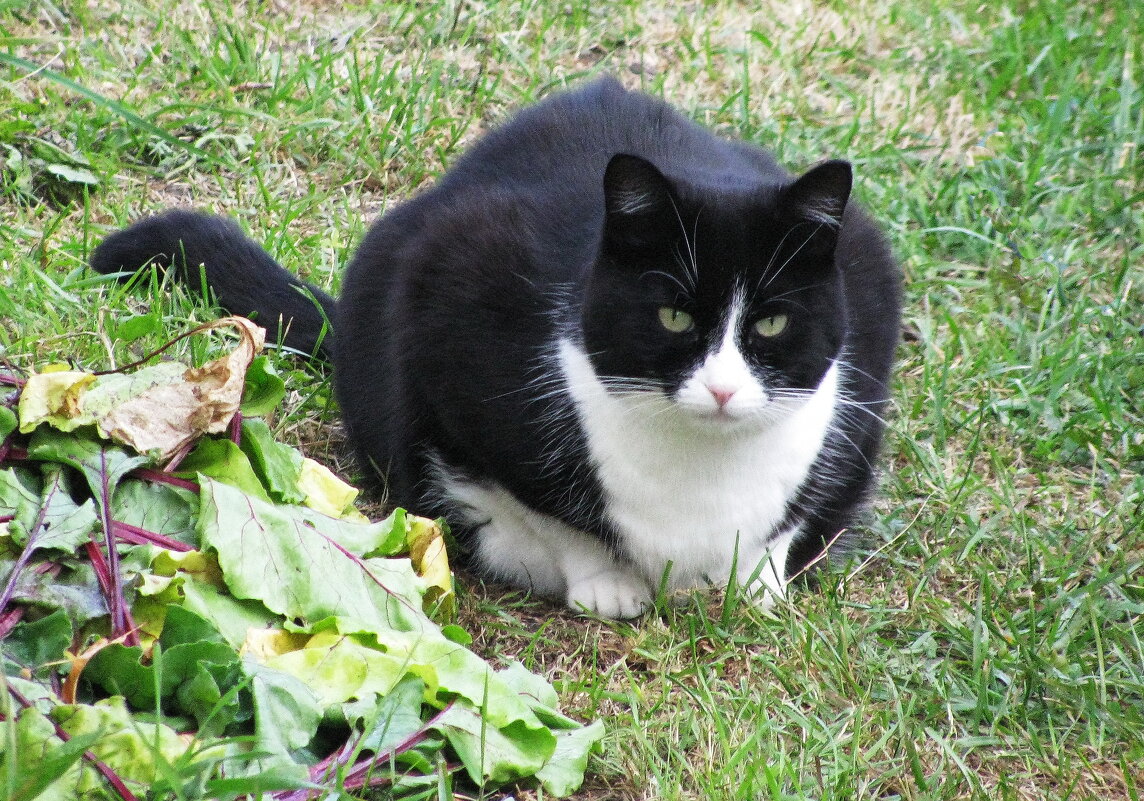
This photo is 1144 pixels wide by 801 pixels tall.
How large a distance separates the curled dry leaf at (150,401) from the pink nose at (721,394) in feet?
2.55

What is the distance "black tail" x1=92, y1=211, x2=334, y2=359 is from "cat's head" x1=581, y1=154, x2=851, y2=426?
95 centimetres

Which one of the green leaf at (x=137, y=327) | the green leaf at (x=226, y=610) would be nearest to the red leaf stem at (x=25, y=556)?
the green leaf at (x=226, y=610)

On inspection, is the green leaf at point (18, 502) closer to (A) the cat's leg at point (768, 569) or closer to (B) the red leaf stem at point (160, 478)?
(B) the red leaf stem at point (160, 478)

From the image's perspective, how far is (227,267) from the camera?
2.80 m

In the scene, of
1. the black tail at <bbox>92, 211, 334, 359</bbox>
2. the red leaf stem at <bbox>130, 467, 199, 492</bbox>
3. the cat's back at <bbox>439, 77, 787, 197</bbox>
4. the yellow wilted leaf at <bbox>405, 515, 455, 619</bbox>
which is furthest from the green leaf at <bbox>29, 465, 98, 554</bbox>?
the cat's back at <bbox>439, 77, 787, 197</bbox>

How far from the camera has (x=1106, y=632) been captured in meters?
2.29

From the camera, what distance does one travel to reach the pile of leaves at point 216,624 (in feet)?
5.27

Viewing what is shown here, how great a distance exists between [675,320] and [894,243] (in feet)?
5.24

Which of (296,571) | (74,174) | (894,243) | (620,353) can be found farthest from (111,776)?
(894,243)

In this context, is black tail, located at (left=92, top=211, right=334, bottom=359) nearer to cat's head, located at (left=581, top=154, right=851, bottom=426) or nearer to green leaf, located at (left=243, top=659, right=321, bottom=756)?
cat's head, located at (left=581, top=154, right=851, bottom=426)

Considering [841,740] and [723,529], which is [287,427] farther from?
[841,740]

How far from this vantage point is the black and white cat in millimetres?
2047

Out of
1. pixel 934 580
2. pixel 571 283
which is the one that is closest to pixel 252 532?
pixel 571 283

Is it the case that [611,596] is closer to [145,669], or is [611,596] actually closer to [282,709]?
[282,709]
